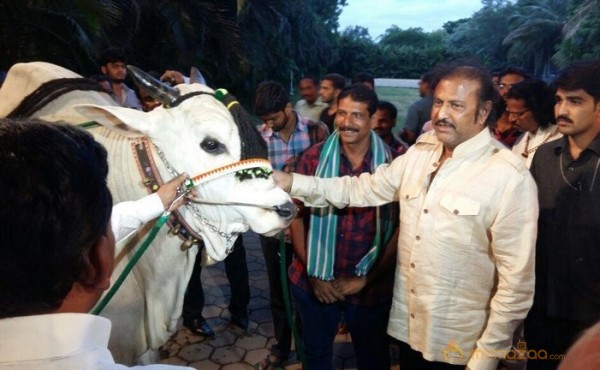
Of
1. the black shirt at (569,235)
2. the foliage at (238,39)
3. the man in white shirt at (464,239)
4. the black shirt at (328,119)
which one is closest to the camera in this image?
the man in white shirt at (464,239)

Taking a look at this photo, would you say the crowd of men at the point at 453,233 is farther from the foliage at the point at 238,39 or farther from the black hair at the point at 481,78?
the foliage at the point at 238,39

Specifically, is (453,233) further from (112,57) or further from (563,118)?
(112,57)

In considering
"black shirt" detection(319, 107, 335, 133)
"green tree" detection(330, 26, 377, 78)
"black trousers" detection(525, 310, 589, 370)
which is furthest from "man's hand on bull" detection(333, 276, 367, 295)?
"green tree" detection(330, 26, 377, 78)

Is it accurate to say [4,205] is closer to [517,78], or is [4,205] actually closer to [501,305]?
[501,305]

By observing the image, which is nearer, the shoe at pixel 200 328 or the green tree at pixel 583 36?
the shoe at pixel 200 328

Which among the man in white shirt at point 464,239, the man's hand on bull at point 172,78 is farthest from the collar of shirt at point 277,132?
the man in white shirt at point 464,239

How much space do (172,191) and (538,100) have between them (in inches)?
133

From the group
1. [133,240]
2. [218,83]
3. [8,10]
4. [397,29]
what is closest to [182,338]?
[133,240]

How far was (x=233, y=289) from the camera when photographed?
411cm

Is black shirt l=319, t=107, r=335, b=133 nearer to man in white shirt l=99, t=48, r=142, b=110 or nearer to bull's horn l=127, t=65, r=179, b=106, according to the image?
man in white shirt l=99, t=48, r=142, b=110

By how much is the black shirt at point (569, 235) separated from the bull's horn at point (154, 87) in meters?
2.30

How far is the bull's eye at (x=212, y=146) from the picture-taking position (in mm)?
1927

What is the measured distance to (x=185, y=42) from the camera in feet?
35.1

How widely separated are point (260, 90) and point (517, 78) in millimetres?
3519
